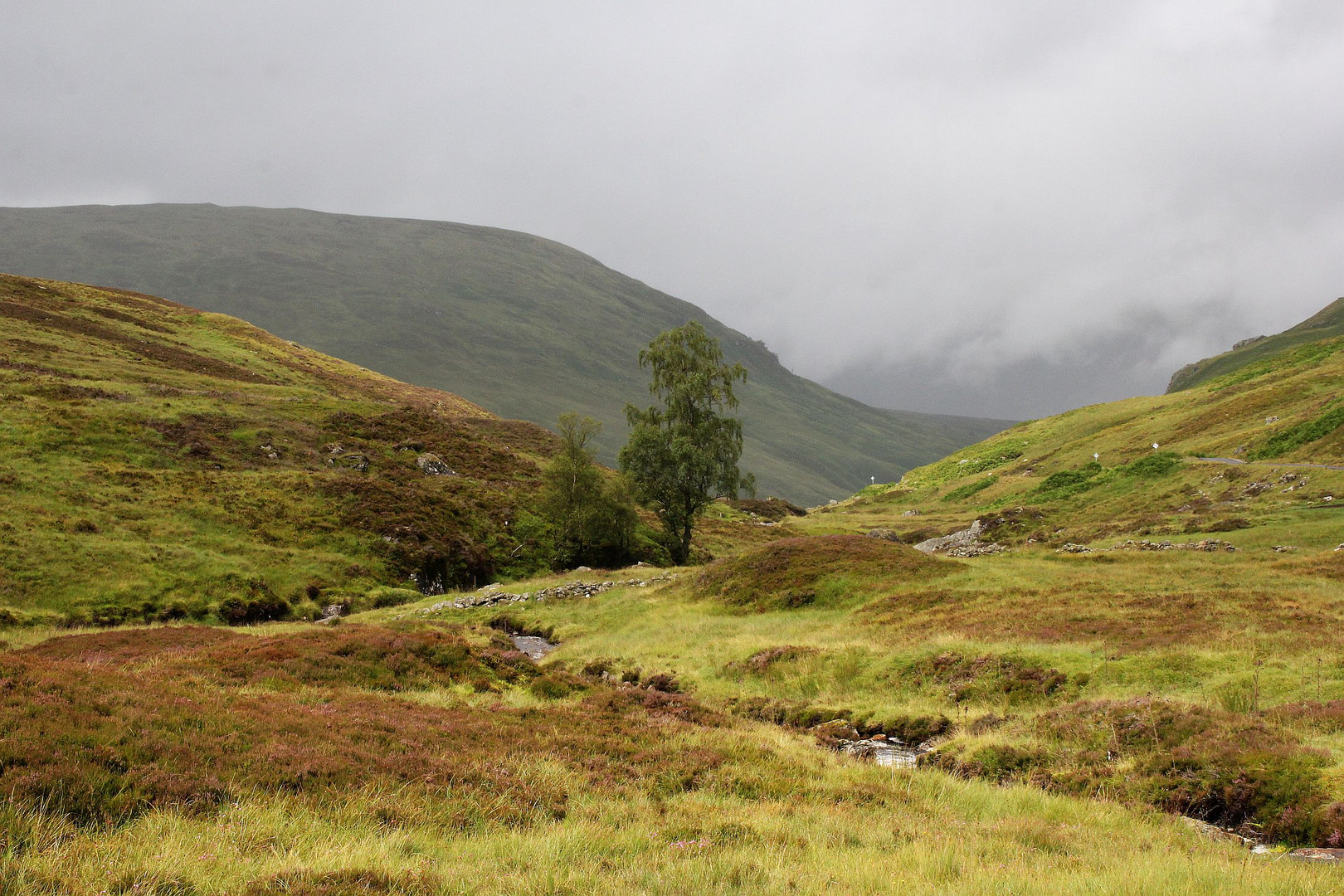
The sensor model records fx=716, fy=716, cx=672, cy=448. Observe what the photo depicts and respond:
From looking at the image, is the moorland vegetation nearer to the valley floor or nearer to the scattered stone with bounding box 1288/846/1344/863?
the valley floor

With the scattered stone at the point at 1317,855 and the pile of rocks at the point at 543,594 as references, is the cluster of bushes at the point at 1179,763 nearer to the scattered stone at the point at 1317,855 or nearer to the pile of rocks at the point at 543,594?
the scattered stone at the point at 1317,855

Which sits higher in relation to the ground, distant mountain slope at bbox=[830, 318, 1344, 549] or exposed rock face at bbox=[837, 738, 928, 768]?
distant mountain slope at bbox=[830, 318, 1344, 549]

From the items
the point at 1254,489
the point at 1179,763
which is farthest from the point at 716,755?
the point at 1254,489

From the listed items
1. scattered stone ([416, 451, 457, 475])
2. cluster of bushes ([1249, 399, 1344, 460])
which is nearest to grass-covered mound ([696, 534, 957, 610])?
scattered stone ([416, 451, 457, 475])

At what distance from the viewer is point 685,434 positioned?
5500 centimetres

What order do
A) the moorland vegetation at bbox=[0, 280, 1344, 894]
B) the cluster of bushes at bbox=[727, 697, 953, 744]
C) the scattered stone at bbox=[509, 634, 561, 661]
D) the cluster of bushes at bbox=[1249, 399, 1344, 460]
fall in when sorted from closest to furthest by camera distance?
the moorland vegetation at bbox=[0, 280, 1344, 894], the cluster of bushes at bbox=[727, 697, 953, 744], the scattered stone at bbox=[509, 634, 561, 661], the cluster of bushes at bbox=[1249, 399, 1344, 460]

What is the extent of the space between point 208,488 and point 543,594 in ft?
81.2

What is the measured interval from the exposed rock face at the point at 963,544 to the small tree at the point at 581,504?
23.7 metres

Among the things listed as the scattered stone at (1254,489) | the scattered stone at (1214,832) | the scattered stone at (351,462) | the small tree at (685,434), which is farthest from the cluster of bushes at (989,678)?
the scattered stone at (351,462)

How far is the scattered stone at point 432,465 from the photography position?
64.4 m

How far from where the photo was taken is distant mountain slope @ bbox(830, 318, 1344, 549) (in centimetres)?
4472

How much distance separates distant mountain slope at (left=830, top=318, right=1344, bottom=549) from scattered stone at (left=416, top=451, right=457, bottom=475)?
4544cm

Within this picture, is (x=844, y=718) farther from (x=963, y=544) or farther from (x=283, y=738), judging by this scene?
(x=963, y=544)

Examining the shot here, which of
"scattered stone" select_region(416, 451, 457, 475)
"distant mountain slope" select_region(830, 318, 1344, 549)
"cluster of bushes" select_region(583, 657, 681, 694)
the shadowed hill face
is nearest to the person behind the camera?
"cluster of bushes" select_region(583, 657, 681, 694)
